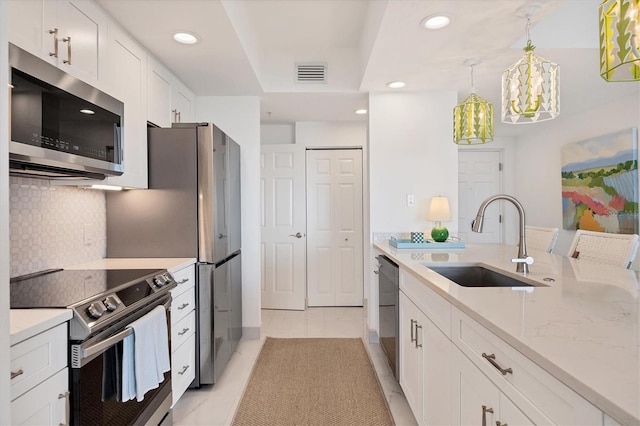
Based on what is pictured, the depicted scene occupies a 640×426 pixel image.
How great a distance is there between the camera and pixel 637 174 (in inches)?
129

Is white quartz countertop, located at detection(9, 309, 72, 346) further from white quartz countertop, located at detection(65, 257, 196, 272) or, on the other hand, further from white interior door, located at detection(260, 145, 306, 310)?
white interior door, located at detection(260, 145, 306, 310)

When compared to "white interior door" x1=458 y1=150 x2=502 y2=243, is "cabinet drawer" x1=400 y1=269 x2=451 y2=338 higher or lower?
lower

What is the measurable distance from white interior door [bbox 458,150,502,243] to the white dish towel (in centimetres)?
430

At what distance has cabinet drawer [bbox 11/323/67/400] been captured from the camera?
0.96 m

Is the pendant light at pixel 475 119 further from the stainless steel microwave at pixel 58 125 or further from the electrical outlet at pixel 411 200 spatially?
the stainless steel microwave at pixel 58 125

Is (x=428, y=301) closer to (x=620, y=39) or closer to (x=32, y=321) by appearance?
(x=620, y=39)

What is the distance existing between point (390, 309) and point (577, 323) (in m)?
1.52

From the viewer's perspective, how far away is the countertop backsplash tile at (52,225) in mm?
1666

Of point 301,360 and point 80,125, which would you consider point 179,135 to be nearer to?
point 80,125

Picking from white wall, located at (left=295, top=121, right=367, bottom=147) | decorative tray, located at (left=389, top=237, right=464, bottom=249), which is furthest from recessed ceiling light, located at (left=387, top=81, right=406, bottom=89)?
decorative tray, located at (left=389, top=237, right=464, bottom=249)

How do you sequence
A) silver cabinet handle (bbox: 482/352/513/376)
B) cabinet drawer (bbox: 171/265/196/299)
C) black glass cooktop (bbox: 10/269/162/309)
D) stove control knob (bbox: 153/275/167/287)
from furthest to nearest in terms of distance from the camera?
cabinet drawer (bbox: 171/265/196/299) → stove control knob (bbox: 153/275/167/287) → black glass cooktop (bbox: 10/269/162/309) → silver cabinet handle (bbox: 482/352/513/376)

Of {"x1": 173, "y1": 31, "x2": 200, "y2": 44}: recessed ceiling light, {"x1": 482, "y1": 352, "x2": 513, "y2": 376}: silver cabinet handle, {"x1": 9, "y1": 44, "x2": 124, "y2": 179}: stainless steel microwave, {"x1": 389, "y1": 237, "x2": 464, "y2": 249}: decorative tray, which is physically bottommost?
{"x1": 482, "y1": 352, "x2": 513, "y2": 376}: silver cabinet handle

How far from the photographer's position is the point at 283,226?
170 inches

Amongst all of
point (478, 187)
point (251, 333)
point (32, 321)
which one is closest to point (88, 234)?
point (32, 321)
